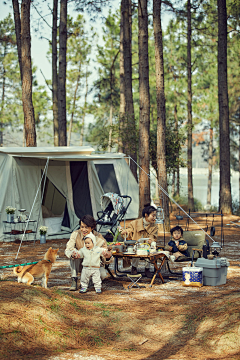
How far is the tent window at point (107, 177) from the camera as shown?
420 inches

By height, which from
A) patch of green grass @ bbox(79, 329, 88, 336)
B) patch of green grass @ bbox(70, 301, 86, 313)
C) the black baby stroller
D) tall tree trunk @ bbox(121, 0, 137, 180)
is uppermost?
tall tree trunk @ bbox(121, 0, 137, 180)

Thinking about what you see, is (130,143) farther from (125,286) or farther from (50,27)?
(125,286)

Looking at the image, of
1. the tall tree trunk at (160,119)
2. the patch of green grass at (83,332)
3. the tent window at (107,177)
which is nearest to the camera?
the patch of green grass at (83,332)

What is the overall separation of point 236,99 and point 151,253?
55.7 feet

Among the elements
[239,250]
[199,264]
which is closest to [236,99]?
[239,250]

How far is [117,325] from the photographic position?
3.52 meters

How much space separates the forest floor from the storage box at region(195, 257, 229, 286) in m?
0.33

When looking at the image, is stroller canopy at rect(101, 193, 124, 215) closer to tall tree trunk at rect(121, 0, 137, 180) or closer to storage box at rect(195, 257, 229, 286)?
storage box at rect(195, 257, 229, 286)

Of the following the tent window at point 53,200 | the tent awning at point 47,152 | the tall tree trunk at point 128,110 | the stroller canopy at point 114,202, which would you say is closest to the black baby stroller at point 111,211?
the stroller canopy at point 114,202

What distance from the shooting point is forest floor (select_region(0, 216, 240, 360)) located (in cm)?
294

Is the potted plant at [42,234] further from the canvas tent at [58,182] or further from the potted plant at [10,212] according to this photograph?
the potted plant at [10,212]

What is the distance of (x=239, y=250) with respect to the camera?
297 inches

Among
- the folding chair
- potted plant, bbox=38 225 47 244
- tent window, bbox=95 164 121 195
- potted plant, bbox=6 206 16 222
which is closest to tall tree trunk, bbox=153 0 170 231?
tent window, bbox=95 164 121 195

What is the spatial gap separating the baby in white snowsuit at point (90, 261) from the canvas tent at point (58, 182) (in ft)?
11.6
